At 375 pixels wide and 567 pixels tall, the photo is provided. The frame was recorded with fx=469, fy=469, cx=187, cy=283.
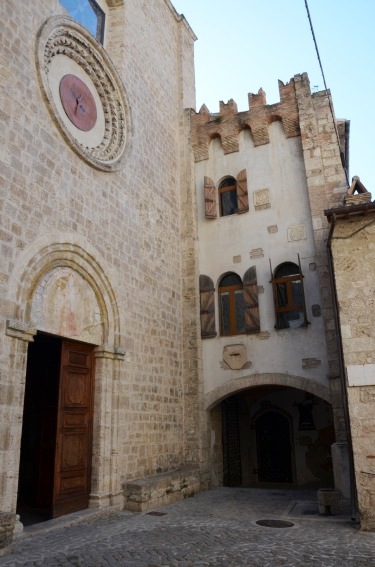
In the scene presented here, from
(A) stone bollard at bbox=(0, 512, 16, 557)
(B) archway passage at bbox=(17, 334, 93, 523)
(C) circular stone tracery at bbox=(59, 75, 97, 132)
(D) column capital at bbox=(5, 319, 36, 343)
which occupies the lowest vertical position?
(A) stone bollard at bbox=(0, 512, 16, 557)

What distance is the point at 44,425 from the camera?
7.67m

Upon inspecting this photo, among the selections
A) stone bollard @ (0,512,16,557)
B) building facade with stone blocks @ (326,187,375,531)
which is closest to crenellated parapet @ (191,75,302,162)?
building facade with stone blocks @ (326,187,375,531)

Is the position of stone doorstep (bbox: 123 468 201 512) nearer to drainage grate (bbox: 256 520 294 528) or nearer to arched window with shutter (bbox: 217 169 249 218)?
drainage grate (bbox: 256 520 294 528)

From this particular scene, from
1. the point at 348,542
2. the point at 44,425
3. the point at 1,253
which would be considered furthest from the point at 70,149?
the point at 348,542

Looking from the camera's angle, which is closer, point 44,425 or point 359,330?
point 359,330

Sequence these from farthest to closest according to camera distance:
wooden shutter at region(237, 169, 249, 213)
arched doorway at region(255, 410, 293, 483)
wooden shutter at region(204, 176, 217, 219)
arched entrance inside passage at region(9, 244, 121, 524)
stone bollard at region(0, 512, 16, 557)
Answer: arched doorway at region(255, 410, 293, 483)
wooden shutter at region(204, 176, 217, 219)
wooden shutter at region(237, 169, 249, 213)
arched entrance inside passage at region(9, 244, 121, 524)
stone bollard at region(0, 512, 16, 557)

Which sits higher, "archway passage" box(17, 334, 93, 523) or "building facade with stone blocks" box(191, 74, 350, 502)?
"building facade with stone blocks" box(191, 74, 350, 502)

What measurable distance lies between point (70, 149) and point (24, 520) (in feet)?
18.2

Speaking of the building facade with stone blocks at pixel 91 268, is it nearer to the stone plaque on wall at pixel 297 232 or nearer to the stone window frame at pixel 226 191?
the stone window frame at pixel 226 191

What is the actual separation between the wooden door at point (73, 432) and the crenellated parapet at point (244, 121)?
21.3ft

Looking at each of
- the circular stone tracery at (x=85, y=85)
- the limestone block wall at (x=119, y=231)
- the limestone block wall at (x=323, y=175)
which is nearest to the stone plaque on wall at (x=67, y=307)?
the limestone block wall at (x=119, y=231)

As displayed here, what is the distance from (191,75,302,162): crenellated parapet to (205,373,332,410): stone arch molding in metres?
5.43

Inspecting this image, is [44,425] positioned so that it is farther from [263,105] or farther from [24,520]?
[263,105]

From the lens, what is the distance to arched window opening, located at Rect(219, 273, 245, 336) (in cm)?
1016
